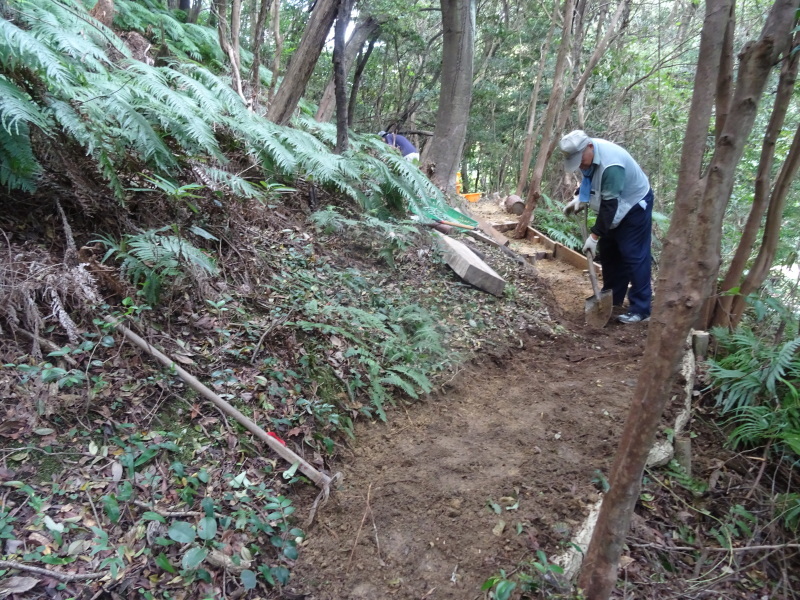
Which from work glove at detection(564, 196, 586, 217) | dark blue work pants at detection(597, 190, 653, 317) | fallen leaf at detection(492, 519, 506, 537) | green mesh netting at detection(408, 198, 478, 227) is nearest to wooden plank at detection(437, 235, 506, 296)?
green mesh netting at detection(408, 198, 478, 227)

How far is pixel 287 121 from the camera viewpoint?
5.73 metres

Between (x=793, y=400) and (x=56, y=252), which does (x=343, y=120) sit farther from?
(x=793, y=400)

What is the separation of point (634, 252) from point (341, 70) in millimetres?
3744

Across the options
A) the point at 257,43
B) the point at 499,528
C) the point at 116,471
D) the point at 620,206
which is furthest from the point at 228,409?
the point at 257,43

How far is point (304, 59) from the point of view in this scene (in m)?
5.40

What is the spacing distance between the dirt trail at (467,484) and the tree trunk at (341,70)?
3.27m

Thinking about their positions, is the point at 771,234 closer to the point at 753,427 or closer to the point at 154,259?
the point at 753,427

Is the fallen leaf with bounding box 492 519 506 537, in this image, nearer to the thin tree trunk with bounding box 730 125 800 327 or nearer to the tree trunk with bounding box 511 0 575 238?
the thin tree trunk with bounding box 730 125 800 327

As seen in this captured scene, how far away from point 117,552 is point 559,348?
12.0 ft

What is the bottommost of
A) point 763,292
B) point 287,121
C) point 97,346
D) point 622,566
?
point 622,566

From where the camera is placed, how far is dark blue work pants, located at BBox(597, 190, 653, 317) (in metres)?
4.91

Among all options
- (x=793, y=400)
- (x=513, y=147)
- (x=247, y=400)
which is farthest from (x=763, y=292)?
(x=513, y=147)

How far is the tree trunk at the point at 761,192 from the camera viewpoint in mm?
3414

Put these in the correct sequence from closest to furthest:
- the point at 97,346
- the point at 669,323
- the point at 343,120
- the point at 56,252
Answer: the point at 669,323 < the point at 97,346 < the point at 56,252 < the point at 343,120
